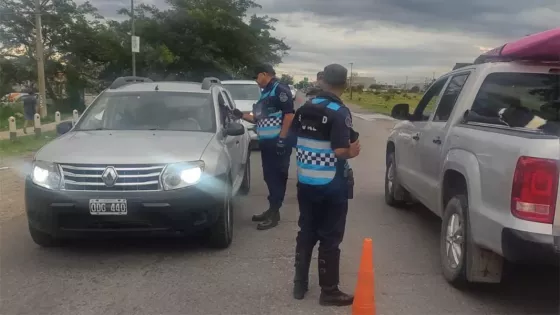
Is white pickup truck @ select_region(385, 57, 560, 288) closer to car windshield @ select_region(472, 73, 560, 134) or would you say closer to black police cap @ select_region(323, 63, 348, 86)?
car windshield @ select_region(472, 73, 560, 134)

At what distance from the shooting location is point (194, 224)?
5.58 m

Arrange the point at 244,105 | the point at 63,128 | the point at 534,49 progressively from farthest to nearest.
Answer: the point at 244,105 < the point at 63,128 < the point at 534,49

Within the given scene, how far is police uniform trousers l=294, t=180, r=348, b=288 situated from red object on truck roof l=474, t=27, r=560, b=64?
183cm

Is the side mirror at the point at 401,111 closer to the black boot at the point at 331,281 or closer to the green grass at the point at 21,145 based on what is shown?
the black boot at the point at 331,281

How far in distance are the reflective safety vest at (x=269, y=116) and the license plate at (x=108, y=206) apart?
2129 millimetres

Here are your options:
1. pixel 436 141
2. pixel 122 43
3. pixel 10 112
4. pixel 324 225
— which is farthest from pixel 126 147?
pixel 122 43

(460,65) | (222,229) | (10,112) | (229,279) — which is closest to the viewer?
(229,279)

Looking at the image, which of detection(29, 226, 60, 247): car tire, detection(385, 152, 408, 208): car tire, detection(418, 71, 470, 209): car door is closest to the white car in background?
detection(385, 152, 408, 208): car tire

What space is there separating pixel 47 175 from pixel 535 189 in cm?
401

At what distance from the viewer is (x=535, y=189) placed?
12.7 feet

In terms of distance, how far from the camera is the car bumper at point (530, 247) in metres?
3.88

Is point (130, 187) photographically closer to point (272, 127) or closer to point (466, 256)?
point (272, 127)

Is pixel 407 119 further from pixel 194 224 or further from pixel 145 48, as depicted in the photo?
pixel 145 48

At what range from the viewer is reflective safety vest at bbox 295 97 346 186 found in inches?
175
